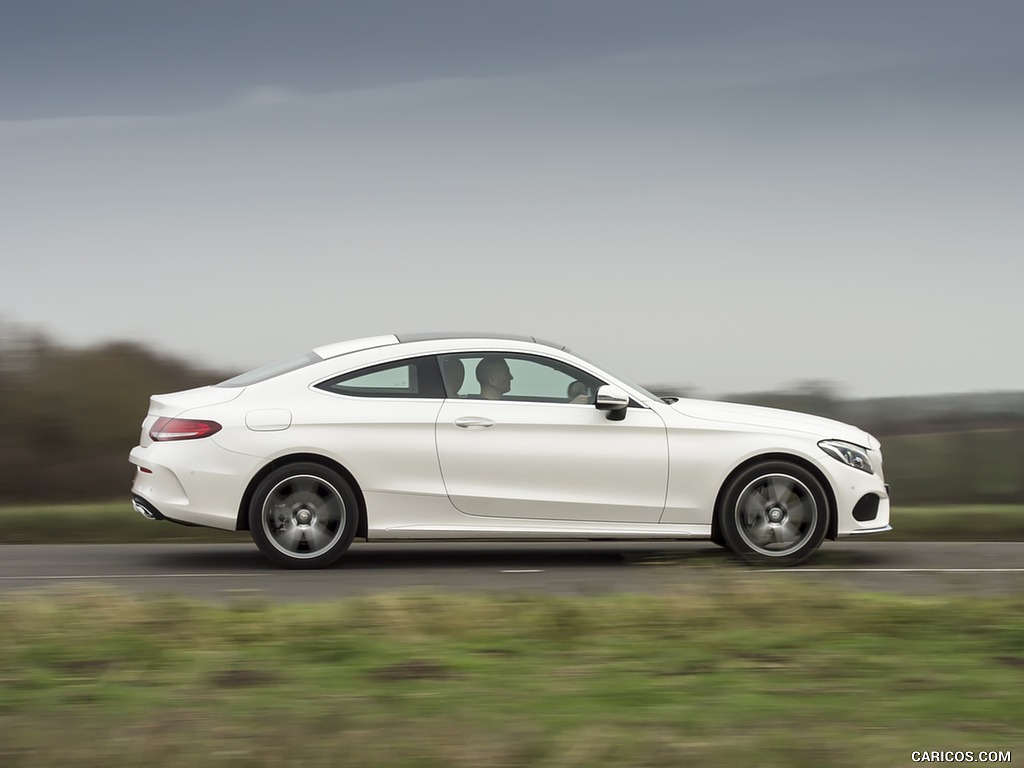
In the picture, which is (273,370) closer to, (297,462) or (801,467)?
(297,462)

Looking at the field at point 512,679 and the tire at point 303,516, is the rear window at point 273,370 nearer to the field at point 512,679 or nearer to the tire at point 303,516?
the tire at point 303,516

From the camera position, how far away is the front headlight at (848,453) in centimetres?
931

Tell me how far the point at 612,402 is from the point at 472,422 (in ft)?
3.14

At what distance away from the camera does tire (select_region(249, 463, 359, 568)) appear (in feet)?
29.3

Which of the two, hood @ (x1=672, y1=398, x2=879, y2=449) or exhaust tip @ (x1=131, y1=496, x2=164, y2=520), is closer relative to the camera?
exhaust tip @ (x1=131, y1=496, x2=164, y2=520)

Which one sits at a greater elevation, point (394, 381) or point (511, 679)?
point (394, 381)

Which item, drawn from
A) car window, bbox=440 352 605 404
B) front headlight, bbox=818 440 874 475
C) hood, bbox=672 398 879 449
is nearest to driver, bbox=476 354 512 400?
car window, bbox=440 352 605 404

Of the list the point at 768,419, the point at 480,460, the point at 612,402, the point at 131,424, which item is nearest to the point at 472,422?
the point at 480,460

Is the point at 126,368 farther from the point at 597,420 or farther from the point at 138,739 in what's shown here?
the point at 138,739

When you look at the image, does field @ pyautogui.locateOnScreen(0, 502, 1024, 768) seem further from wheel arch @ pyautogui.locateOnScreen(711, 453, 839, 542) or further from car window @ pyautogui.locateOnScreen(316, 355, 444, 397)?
car window @ pyautogui.locateOnScreen(316, 355, 444, 397)

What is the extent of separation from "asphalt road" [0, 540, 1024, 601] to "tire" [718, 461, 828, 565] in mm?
179

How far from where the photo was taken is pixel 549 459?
29.9 feet

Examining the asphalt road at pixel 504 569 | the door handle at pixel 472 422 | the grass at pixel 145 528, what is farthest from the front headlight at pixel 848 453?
the grass at pixel 145 528

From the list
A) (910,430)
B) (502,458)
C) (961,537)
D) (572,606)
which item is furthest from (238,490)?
(910,430)
